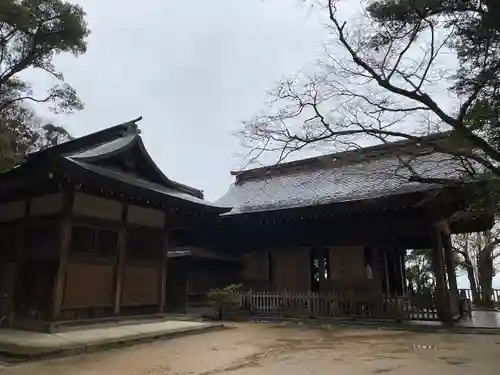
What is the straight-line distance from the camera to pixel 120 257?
11383mm

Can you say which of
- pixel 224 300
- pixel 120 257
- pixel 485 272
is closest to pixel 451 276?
pixel 224 300

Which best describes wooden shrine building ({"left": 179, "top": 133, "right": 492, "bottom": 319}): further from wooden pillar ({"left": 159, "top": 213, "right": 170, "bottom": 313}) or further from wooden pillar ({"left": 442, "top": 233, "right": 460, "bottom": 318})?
wooden pillar ({"left": 159, "top": 213, "right": 170, "bottom": 313})

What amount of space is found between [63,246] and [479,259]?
23917 mm

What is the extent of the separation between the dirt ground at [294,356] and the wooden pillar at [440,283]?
2.35 metres

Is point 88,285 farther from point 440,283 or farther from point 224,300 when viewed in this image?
point 440,283

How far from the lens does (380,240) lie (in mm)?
15242

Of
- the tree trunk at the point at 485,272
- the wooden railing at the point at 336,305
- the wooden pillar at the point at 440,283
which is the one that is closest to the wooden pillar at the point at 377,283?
the wooden railing at the point at 336,305

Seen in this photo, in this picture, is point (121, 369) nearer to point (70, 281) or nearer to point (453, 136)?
point (70, 281)

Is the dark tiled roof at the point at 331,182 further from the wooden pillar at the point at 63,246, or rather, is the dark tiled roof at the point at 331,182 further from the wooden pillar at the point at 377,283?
the wooden pillar at the point at 63,246

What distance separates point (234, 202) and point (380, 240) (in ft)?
26.0

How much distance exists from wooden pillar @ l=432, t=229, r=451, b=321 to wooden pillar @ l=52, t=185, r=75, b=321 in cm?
1128

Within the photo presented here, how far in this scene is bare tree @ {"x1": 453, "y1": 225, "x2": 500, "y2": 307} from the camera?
22936 mm

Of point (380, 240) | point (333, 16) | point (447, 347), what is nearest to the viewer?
point (447, 347)

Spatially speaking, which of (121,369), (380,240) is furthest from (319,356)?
(380,240)
